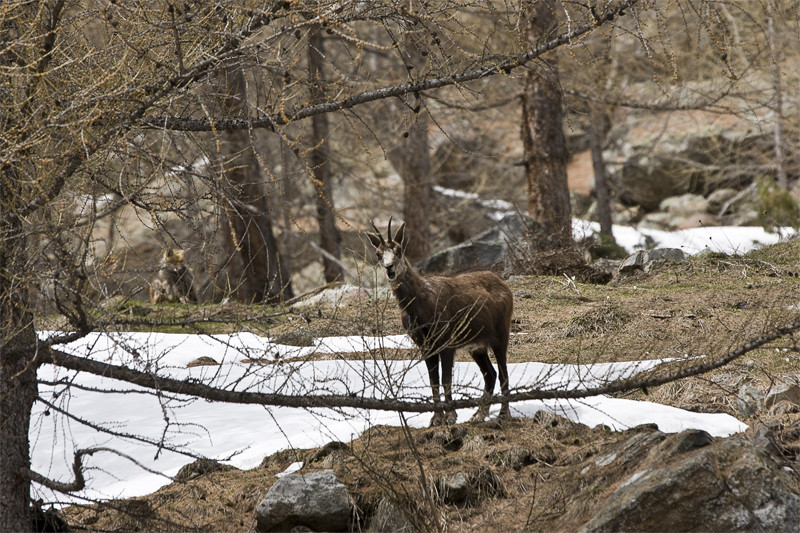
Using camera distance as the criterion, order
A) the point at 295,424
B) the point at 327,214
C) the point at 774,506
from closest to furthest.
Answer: the point at 774,506
the point at 295,424
the point at 327,214

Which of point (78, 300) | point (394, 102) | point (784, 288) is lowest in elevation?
point (784, 288)

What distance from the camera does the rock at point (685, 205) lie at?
27.7 meters

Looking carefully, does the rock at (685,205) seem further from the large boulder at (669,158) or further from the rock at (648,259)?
the rock at (648,259)

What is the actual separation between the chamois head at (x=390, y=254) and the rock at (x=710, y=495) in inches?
122

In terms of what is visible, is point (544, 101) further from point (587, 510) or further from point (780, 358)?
point (587, 510)

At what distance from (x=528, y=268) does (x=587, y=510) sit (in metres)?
8.08

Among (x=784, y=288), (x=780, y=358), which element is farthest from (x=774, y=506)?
(x=784, y=288)

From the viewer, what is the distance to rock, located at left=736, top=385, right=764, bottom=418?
7.04 metres

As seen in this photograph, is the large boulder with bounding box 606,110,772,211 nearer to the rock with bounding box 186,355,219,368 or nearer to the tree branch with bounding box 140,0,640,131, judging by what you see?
the rock with bounding box 186,355,219,368

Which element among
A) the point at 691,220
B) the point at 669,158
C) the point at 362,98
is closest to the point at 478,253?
the point at 362,98

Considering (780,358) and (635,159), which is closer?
(780,358)

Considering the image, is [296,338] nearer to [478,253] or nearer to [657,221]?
[478,253]

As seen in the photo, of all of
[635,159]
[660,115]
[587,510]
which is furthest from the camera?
[635,159]

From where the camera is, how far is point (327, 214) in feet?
61.3
